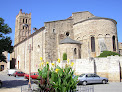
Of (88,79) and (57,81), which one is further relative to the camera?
(88,79)

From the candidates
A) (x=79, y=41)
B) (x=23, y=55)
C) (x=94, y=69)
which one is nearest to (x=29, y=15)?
(x=23, y=55)

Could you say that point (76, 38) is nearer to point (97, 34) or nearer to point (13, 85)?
point (97, 34)

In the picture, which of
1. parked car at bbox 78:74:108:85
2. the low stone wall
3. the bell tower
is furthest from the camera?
the bell tower

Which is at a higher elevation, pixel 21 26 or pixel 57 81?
pixel 21 26

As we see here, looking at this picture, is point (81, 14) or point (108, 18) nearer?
point (108, 18)

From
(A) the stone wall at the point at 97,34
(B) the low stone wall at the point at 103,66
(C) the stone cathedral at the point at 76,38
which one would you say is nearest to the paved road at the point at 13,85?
(B) the low stone wall at the point at 103,66

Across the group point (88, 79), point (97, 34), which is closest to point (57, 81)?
point (88, 79)

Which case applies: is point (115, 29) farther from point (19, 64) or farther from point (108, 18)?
point (19, 64)

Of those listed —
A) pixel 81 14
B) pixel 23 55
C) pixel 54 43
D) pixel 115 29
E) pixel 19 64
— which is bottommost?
pixel 19 64

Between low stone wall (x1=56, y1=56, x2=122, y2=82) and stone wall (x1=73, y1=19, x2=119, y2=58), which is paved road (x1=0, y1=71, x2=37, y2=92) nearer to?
low stone wall (x1=56, y1=56, x2=122, y2=82)

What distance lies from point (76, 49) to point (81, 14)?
940 cm

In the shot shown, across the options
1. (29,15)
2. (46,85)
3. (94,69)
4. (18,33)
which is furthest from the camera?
(29,15)

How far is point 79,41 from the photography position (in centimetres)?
2950

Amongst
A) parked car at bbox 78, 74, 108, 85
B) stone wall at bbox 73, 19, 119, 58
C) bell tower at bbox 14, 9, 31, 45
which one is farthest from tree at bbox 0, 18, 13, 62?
bell tower at bbox 14, 9, 31, 45
